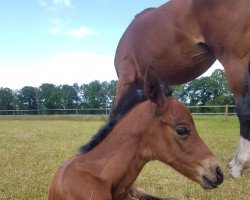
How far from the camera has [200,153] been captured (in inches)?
124

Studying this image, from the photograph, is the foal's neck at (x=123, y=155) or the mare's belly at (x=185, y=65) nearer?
the foal's neck at (x=123, y=155)

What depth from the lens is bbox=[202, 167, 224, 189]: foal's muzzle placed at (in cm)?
303

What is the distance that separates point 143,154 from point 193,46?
218 centimetres

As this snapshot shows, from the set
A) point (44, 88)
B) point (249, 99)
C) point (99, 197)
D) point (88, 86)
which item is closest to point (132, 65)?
point (249, 99)

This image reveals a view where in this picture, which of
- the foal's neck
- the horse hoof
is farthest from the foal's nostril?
the horse hoof

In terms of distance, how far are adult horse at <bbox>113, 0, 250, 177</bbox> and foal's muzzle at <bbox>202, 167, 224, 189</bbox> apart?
144cm

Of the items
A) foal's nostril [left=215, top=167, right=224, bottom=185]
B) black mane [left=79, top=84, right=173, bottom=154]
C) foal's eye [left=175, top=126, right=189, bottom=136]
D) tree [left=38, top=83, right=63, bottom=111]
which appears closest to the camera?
foal's nostril [left=215, top=167, right=224, bottom=185]

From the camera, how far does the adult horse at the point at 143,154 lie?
3098mm

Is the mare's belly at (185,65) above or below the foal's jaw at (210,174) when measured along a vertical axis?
above

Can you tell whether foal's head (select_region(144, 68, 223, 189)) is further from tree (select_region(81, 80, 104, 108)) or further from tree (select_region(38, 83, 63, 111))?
tree (select_region(38, 83, 63, 111))

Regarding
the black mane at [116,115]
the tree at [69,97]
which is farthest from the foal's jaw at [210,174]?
the tree at [69,97]

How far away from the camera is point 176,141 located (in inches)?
125

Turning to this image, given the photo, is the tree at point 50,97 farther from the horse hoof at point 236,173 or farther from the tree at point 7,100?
the horse hoof at point 236,173

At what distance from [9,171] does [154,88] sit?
3.57m
